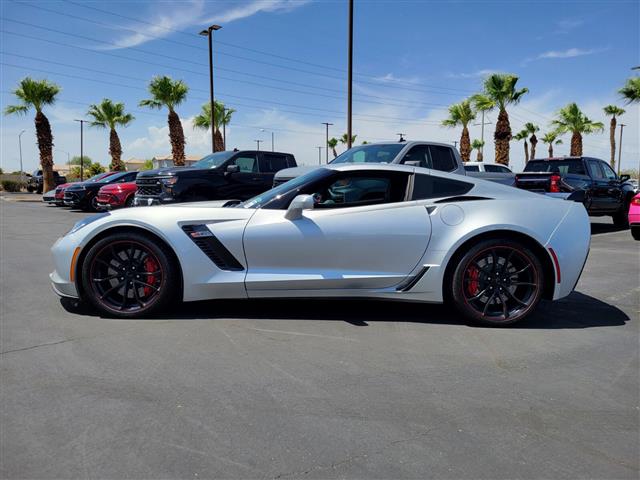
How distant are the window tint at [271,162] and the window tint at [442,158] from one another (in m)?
4.70

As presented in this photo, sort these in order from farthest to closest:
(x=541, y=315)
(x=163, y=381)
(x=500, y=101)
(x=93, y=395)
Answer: (x=500, y=101)
(x=541, y=315)
(x=163, y=381)
(x=93, y=395)

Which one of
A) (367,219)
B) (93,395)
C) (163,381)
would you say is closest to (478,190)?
(367,219)

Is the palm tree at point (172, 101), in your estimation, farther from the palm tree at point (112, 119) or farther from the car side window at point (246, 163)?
the car side window at point (246, 163)

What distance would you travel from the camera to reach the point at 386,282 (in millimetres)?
4336

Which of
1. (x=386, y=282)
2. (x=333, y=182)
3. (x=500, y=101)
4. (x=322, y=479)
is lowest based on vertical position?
(x=322, y=479)

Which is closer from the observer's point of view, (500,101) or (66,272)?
(66,272)

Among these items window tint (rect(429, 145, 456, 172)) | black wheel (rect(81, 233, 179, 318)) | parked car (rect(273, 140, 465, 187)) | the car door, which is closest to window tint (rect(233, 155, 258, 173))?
parked car (rect(273, 140, 465, 187))

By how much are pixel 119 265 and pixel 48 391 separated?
65.0 inches

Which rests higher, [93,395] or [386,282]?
[386,282]

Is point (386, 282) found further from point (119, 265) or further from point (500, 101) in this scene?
point (500, 101)

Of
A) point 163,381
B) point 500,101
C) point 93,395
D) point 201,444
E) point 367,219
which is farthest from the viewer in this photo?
point 500,101

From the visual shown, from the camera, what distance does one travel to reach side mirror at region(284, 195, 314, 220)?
13.7 ft

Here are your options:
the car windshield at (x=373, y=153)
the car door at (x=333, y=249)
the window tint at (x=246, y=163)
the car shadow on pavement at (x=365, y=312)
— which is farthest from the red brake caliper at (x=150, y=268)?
the window tint at (x=246, y=163)

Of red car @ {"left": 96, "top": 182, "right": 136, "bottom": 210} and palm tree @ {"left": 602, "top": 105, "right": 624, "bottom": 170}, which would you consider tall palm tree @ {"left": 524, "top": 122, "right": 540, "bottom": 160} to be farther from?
red car @ {"left": 96, "top": 182, "right": 136, "bottom": 210}
